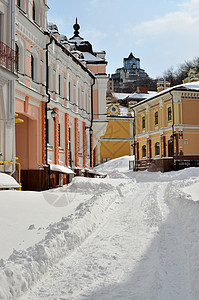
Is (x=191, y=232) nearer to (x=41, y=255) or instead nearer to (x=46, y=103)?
(x=41, y=255)

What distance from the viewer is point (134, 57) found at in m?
152

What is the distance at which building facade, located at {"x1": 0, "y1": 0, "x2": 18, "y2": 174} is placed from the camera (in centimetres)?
1276

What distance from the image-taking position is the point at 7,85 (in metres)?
13.2

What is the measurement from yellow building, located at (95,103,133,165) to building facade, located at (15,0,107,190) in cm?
3168

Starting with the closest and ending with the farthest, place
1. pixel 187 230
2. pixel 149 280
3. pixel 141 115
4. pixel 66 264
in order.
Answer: pixel 149 280, pixel 66 264, pixel 187 230, pixel 141 115

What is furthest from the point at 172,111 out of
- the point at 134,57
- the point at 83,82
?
the point at 134,57

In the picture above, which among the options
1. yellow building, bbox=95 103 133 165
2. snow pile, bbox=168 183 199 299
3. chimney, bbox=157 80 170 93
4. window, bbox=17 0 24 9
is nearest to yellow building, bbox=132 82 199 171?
chimney, bbox=157 80 170 93

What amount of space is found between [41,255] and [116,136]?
55226 millimetres

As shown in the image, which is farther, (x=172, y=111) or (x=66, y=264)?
(x=172, y=111)

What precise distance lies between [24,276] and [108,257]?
61.9 inches

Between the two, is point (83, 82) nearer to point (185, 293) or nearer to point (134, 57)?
point (185, 293)

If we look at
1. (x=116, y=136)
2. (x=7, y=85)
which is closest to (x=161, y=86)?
(x=116, y=136)

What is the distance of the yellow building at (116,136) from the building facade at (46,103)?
104 ft

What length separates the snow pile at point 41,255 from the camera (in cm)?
403
